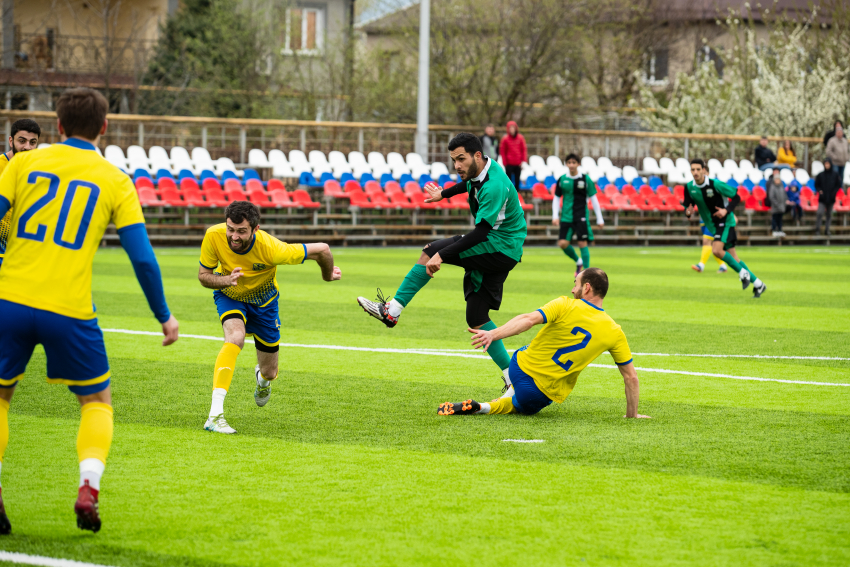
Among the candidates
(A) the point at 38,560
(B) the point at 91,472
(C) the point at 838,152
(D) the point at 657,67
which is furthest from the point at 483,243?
(D) the point at 657,67

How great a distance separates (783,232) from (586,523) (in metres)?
25.5

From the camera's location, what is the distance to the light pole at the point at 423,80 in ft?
84.6

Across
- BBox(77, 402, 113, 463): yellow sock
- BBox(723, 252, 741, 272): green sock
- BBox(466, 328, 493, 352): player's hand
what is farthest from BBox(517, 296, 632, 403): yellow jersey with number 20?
BBox(723, 252, 741, 272): green sock

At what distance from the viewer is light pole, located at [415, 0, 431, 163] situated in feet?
84.6

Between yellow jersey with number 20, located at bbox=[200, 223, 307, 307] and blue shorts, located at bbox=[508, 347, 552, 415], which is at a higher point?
yellow jersey with number 20, located at bbox=[200, 223, 307, 307]

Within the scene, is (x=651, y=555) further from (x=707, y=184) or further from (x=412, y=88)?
(x=412, y=88)

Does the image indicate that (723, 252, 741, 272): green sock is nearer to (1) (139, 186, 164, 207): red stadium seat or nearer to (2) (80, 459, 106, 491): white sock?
(2) (80, 459, 106, 491): white sock

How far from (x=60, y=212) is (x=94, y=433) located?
0.96 meters

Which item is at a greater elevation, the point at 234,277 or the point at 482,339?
the point at 234,277

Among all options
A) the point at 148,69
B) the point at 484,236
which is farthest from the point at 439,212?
the point at 484,236

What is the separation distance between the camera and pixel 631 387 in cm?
660

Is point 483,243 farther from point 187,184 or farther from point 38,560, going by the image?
point 187,184

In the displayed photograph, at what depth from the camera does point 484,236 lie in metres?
7.34

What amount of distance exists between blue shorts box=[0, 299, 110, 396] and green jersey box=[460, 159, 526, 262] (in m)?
3.64
